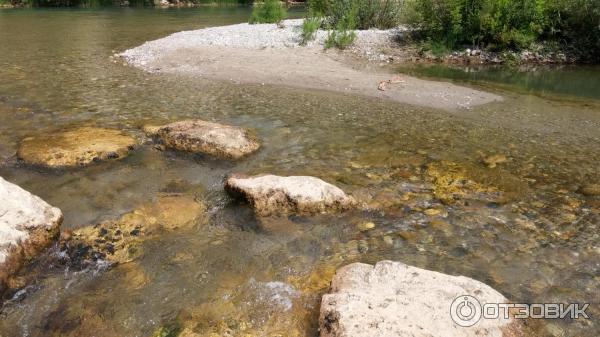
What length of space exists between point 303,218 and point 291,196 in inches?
11.6

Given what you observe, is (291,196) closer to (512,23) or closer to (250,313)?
(250,313)

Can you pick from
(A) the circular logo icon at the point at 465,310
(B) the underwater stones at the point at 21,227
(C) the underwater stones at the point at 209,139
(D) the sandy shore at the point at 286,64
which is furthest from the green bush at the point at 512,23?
(B) the underwater stones at the point at 21,227

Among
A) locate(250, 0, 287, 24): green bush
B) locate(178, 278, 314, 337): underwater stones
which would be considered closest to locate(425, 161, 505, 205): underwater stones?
locate(178, 278, 314, 337): underwater stones

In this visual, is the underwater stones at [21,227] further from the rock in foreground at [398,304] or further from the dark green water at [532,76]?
the dark green water at [532,76]

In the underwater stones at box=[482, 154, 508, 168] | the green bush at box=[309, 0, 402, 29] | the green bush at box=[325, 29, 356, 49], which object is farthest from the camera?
the green bush at box=[309, 0, 402, 29]

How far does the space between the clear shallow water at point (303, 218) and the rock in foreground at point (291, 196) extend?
6.2 inches

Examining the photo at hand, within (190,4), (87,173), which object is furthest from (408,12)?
(190,4)

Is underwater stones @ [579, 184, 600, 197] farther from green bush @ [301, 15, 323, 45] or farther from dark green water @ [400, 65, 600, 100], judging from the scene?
green bush @ [301, 15, 323, 45]

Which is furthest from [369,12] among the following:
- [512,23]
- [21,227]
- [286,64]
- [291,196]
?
[21,227]

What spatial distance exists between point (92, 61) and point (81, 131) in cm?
843

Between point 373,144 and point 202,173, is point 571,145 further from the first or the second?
point 202,173

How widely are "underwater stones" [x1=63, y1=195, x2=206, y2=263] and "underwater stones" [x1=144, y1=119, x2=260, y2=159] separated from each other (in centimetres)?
153

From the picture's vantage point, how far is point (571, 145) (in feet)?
26.9

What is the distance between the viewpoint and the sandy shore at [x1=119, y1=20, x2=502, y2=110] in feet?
39.0
